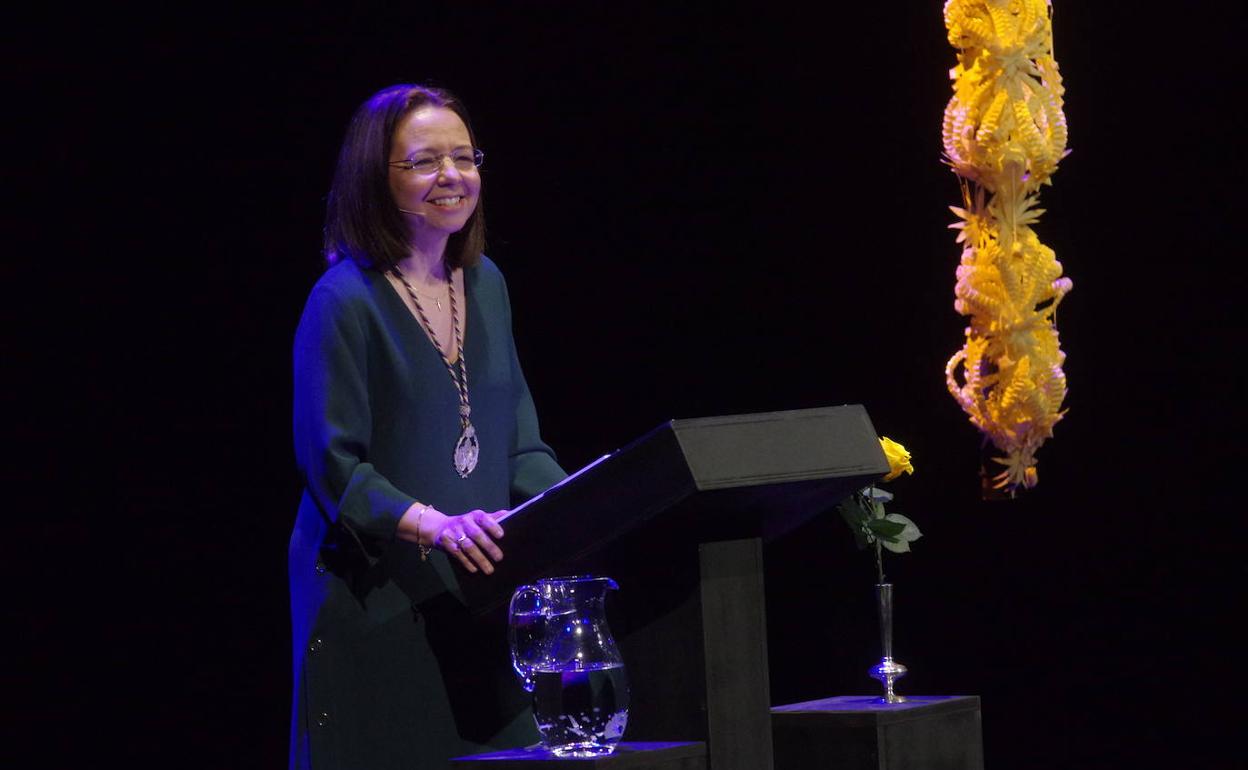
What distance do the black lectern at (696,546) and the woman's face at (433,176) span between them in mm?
577

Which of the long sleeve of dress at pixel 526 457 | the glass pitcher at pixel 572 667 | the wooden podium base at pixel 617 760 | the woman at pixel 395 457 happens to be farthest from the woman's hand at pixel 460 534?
the long sleeve of dress at pixel 526 457

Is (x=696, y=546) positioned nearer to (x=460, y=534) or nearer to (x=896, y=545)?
(x=460, y=534)

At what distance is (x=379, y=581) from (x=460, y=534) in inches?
12.2

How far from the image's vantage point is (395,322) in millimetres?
2273

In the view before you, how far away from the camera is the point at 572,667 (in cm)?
176

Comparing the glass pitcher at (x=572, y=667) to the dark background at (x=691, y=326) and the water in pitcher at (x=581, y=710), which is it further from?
the dark background at (x=691, y=326)

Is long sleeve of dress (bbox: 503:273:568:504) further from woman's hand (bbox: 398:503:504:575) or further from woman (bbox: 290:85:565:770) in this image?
woman's hand (bbox: 398:503:504:575)

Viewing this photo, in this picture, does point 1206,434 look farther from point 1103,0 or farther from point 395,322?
point 395,322

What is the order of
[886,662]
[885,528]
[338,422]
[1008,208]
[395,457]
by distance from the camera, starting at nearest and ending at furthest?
[338,422] < [395,457] < [886,662] < [885,528] < [1008,208]

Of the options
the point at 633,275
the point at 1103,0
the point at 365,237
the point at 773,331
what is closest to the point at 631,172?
the point at 633,275

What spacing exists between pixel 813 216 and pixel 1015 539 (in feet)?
2.86

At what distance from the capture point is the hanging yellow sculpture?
3516mm

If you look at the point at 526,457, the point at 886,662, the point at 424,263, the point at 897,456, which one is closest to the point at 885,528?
the point at 897,456

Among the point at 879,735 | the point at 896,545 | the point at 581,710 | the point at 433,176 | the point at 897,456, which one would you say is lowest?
the point at 879,735
